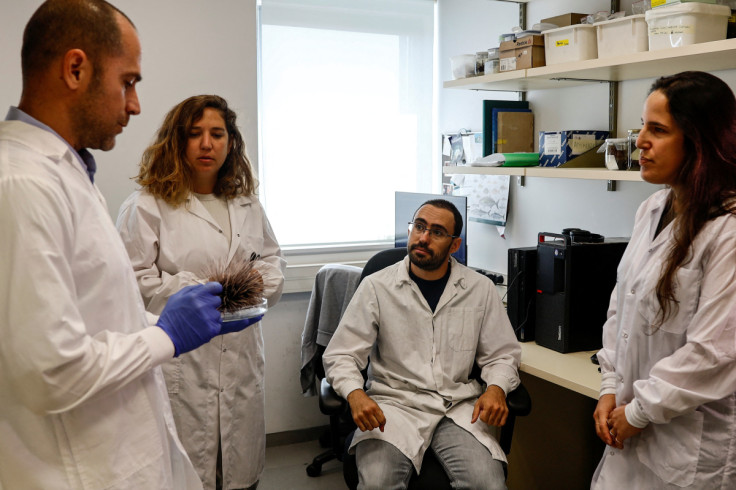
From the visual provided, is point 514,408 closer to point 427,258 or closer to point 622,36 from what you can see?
point 427,258

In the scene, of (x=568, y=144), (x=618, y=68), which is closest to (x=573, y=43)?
(x=618, y=68)

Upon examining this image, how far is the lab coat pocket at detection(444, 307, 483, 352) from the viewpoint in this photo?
217cm

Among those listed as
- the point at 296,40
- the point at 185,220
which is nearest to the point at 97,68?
the point at 185,220

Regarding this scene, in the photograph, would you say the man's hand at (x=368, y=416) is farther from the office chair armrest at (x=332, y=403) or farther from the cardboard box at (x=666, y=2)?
the cardboard box at (x=666, y=2)

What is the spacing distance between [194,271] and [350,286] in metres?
0.91

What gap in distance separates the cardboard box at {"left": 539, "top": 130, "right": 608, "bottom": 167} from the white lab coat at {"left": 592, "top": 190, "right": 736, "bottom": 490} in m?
0.85

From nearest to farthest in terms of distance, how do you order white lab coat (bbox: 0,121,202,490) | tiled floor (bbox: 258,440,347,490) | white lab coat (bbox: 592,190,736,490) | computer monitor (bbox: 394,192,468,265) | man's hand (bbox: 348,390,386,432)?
white lab coat (bbox: 0,121,202,490), white lab coat (bbox: 592,190,736,490), man's hand (bbox: 348,390,386,432), tiled floor (bbox: 258,440,347,490), computer monitor (bbox: 394,192,468,265)

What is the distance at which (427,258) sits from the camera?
222cm

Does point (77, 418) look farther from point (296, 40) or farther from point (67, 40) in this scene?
point (296, 40)

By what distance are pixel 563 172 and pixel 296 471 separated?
1.82 m

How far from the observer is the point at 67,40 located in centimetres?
109

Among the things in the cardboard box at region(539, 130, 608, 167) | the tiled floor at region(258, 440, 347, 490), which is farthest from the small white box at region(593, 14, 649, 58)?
the tiled floor at region(258, 440, 347, 490)

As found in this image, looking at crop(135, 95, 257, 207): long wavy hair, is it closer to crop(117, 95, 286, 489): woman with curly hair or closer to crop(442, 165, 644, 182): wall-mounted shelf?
crop(117, 95, 286, 489): woman with curly hair

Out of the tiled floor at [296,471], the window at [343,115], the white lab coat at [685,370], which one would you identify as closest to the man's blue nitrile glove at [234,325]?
the white lab coat at [685,370]
